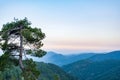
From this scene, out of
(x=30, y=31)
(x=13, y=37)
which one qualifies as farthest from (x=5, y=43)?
(x=30, y=31)

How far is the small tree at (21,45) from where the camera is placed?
27109 millimetres

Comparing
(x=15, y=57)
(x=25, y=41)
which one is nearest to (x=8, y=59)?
(x=15, y=57)

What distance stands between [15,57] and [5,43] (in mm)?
2288

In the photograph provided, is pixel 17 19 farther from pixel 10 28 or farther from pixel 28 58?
pixel 28 58

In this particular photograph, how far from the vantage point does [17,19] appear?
28250mm

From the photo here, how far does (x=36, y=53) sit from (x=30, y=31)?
2419 mm

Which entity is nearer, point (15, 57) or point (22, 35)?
point (22, 35)

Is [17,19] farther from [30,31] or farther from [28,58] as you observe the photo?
[28,58]

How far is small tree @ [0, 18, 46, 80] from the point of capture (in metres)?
27.1

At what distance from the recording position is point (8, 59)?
2877cm

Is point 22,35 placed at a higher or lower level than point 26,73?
higher

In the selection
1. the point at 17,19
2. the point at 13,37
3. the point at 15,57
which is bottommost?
the point at 15,57

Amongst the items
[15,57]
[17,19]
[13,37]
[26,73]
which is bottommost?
[26,73]

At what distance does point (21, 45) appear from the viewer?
2725 centimetres
